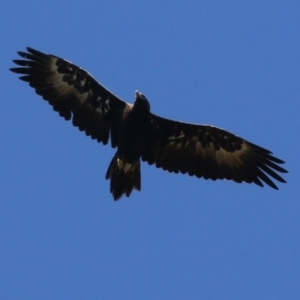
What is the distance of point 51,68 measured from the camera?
48.9ft

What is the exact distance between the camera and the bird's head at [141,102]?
13773 millimetres

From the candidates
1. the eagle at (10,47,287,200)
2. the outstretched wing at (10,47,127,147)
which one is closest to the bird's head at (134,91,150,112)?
the eagle at (10,47,287,200)

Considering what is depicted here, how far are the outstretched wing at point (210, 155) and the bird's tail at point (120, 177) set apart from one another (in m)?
0.83

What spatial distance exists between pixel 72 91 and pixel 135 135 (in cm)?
165

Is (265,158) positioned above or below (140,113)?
above

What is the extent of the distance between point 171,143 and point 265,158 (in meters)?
1.89

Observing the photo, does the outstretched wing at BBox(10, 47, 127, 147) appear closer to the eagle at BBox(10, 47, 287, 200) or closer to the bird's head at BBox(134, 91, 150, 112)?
the eagle at BBox(10, 47, 287, 200)

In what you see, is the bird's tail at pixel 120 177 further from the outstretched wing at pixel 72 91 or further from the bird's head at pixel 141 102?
the bird's head at pixel 141 102

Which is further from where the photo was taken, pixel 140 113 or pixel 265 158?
pixel 265 158

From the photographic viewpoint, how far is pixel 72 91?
48.8 ft

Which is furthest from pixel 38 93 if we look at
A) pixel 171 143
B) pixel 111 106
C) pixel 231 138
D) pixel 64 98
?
pixel 231 138

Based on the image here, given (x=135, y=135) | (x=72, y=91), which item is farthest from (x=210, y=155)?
(x=72, y=91)

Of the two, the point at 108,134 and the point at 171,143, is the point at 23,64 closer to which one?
the point at 108,134

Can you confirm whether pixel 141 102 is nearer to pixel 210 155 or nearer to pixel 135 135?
pixel 135 135
